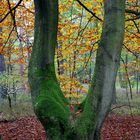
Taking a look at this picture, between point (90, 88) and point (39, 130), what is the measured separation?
6.45m

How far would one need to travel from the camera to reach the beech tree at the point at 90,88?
3688 millimetres

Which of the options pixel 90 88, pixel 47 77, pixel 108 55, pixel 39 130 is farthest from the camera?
pixel 39 130

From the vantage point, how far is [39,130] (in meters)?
9.88

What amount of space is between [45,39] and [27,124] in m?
7.59

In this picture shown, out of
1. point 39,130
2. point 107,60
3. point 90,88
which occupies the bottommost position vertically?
point 39,130

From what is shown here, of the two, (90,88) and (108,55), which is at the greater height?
(108,55)

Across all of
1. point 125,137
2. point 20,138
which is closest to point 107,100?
point 20,138

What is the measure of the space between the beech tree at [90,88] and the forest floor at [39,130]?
16.5 feet

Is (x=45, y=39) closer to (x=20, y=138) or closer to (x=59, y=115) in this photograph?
(x=59, y=115)

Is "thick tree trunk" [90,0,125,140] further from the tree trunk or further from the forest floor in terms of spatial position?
the forest floor

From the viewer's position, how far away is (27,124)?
11023 millimetres

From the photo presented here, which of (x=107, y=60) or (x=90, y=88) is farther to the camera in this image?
(x=90, y=88)

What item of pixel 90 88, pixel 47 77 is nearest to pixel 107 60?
pixel 90 88

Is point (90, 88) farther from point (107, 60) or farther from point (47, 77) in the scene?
point (47, 77)
